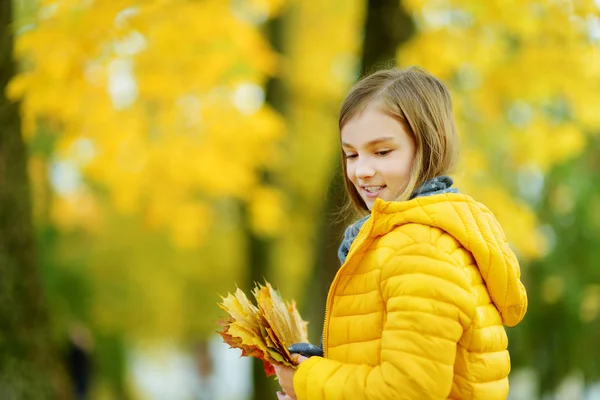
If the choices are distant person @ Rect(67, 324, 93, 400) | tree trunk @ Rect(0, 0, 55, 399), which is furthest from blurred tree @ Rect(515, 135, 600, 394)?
tree trunk @ Rect(0, 0, 55, 399)

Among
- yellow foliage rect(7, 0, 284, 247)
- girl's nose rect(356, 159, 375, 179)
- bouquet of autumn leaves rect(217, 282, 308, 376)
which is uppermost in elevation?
yellow foliage rect(7, 0, 284, 247)

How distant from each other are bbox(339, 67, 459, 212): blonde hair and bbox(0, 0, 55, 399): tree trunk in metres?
3.12

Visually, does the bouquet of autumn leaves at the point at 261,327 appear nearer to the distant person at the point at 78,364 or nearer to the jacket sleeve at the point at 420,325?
the jacket sleeve at the point at 420,325

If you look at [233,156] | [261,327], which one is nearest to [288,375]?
[261,327]

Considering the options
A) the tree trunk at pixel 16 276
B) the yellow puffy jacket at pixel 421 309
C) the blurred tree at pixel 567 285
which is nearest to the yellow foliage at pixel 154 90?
the tree trunk at pixel 16 276

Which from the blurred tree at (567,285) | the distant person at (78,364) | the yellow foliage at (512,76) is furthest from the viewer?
the distant person at (78,364)

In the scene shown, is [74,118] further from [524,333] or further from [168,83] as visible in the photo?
[524,333]

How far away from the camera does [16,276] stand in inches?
190

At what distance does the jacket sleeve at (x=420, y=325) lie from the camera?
1.88 metres

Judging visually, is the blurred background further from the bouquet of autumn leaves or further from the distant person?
the bouquet of autumn leaves

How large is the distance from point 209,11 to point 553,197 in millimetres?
5940

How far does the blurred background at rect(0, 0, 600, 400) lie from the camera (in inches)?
191

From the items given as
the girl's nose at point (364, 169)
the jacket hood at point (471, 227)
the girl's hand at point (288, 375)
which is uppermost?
the girl's nose at point (364, 169)

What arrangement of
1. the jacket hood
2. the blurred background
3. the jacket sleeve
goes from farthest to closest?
the blurred background
the jacket hood
the jacket sleeve
